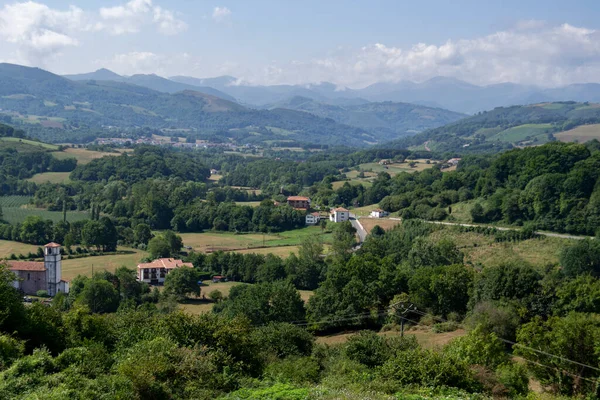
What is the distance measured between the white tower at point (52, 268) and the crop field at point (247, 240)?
11.5 m

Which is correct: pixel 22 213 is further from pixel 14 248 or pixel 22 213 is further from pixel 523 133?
pixel 523 133

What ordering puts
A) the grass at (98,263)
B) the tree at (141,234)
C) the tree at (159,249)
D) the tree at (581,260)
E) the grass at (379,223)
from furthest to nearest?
1. the tree at (141,234)
2. the grass at (379,223)
3. the tree at (159,249)
4. the grass at (98,263)
5. the tree at (581,260)

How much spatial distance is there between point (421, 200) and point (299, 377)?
3438 cm

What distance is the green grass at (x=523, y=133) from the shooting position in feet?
441

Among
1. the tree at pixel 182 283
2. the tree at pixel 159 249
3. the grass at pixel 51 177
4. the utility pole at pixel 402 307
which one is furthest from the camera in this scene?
the grass at pixel 51 177

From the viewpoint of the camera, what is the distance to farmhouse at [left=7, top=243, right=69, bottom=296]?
3212cm

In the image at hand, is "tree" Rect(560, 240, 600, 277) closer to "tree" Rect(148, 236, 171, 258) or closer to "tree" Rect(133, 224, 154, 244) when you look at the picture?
"tree" Rect(148, 236, 171, 258)

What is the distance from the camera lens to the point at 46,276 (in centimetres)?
3225

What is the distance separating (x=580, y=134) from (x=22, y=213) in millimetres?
104440

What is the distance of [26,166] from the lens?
A: 7438 cm

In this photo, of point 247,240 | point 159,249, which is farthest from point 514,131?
point 159,249

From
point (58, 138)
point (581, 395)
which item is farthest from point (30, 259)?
point (58, 138)

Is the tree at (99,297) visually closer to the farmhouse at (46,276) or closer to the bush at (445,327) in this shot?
the farmhouse at (46,276)

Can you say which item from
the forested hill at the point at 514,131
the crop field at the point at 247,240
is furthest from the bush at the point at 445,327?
the forested hill at the point at 514,131
